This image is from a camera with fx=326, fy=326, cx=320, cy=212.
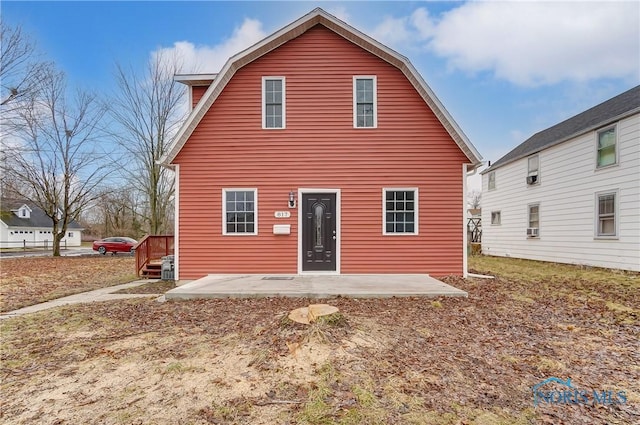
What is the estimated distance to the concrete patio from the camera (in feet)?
20.6

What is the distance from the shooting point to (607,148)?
10.8 metres

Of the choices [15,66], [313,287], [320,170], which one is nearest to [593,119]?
[320,170]

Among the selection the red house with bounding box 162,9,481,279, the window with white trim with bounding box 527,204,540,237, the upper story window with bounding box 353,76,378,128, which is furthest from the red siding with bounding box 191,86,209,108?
the window with white trim with bounding box 527,204,540,237

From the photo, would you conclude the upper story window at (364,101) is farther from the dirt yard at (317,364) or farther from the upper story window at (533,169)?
the upper story window at (533,169)

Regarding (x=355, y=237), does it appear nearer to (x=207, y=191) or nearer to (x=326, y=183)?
(x=326, y=183)

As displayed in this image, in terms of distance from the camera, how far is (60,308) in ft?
19.7

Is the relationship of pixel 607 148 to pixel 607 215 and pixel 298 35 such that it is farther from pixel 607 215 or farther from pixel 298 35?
pixel 298 35

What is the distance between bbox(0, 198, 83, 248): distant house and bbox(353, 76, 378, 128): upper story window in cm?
3368

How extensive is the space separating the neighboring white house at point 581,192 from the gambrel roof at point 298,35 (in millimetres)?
5655

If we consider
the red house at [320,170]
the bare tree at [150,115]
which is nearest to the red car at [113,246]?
the bare tree at [150,115]

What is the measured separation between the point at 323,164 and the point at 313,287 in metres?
3.22

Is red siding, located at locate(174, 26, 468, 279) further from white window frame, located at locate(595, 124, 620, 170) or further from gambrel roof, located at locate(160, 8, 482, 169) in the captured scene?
white window frame, located at locate(595, 124, 620, 170)

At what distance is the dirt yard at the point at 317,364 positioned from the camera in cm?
262

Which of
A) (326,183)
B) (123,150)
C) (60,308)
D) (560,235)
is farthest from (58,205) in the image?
(560,235)
